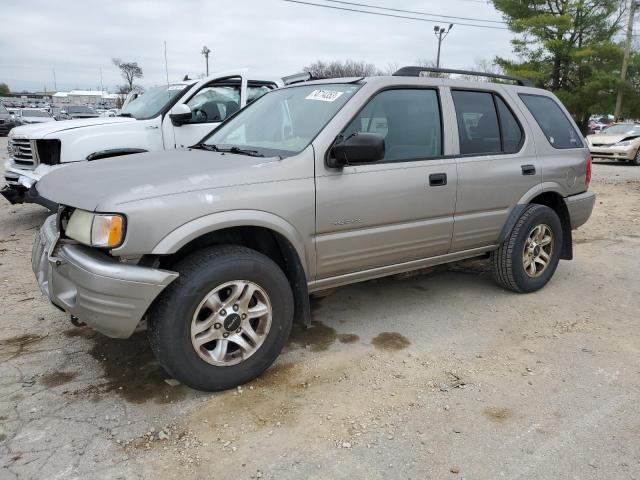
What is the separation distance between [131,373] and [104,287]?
0.84 m

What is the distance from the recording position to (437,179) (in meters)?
3.70

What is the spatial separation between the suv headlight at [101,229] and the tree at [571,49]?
28.6 meters

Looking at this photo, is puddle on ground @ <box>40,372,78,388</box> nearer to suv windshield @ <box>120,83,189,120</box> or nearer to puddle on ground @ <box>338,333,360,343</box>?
puddle on ground @ <box>338,333,360,343</box>

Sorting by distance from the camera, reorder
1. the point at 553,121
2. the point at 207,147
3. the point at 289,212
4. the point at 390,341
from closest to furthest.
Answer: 1. the point at 289,212
2. the point at 390,341
3. the point at 207,147
4. the point at 553,121

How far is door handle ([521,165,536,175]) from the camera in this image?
14.1ft

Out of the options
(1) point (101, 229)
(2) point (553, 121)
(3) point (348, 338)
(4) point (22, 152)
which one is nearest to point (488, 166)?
(2) point (553, 121)

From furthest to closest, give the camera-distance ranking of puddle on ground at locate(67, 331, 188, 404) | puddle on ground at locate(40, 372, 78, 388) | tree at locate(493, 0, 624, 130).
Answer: tree at locate(493, 0, 624, 130) < puddle on ground at locate(40, 372, 78, 388) < puddle on ground at locate(67, 331, 188, 404)

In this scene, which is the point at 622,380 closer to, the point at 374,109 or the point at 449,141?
the point at 449,141

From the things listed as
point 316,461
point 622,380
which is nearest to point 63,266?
point 316,461

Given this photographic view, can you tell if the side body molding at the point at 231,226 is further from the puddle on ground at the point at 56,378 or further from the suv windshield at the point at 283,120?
the puddle on ground at the point at 56,378

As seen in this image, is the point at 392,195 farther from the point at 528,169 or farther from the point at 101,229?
the point at 101,229

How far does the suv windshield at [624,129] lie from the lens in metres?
17.1

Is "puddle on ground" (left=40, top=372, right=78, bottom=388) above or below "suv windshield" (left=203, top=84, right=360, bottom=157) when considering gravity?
below

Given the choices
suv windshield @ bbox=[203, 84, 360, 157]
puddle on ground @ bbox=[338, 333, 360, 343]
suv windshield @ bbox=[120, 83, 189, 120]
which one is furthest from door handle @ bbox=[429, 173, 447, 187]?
suv windshield @ bbox=[120, 83, 189, 120]
